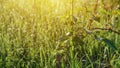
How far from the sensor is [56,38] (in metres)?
2.99

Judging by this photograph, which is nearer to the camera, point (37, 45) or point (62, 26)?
point (37, 45)

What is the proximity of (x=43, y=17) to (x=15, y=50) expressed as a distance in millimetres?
726

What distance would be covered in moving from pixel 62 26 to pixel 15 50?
0.56 m

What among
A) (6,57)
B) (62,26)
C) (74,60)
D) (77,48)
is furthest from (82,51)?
(6,57)

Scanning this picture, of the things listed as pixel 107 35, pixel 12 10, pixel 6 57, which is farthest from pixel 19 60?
pixel 12 10

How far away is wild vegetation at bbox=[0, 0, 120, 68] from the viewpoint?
2.44 m

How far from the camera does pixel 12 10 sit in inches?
154

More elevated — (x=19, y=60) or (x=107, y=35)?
(x=107, y=35)

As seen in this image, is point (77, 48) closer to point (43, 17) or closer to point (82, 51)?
point (82, 51)

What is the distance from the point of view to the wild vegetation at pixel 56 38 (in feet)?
8.00

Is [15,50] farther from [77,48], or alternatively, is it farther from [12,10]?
[12,10]

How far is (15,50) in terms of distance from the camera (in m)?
2.88

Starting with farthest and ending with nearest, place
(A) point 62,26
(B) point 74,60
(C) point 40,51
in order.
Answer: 1. (A) point 62,26
2. (C) point 40,51
3. (B) point 74,60

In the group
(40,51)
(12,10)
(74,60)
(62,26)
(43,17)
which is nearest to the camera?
(74,60)
